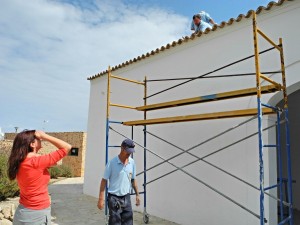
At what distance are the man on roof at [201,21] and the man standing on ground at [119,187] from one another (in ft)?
15.0

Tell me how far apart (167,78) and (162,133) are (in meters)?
1.28

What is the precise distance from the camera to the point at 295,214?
6316 millimetres

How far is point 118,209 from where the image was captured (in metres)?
3.93

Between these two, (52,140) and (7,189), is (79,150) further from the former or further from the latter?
(52,140)

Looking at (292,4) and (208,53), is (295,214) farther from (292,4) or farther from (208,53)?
(292,4)

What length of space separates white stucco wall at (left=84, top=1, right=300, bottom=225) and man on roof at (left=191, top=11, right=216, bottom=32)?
1549mm

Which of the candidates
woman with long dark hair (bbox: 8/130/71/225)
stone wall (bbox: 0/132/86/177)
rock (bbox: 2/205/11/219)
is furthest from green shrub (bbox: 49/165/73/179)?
woman with long dark hair (bbox: 8/130/71/225)

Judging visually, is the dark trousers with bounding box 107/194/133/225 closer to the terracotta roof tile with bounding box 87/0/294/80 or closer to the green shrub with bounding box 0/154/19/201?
the terracotta roof tile with bounding box 87/0/294/80

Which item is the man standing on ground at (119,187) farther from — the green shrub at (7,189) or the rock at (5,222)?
the green shrub at (7,189)

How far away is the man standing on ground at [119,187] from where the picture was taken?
3908 millimetres

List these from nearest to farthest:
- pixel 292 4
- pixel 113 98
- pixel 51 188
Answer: pixel 292 4 → pixel 113 98 → pixel 51 188

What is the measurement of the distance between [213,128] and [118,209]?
2409 mm

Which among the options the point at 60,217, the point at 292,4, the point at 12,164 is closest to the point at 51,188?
the point at 60,217

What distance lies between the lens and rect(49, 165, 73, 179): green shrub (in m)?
13.3
